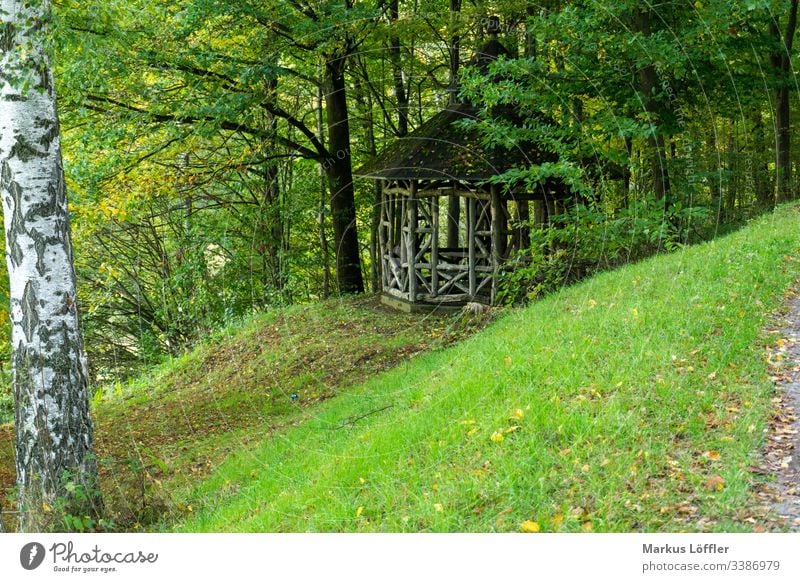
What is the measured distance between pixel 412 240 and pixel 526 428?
10.9 meters

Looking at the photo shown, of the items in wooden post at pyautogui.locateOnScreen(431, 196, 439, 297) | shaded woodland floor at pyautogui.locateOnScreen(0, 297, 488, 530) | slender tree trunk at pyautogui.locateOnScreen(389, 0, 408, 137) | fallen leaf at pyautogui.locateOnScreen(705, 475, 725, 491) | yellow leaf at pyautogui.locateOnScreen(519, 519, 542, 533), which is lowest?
shaded woodland floor at pyautogui.locateOnScreen(0, 297, 488, 530)

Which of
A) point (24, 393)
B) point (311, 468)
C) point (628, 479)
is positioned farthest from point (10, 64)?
point (628, 479)

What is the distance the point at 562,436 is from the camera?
580 cm

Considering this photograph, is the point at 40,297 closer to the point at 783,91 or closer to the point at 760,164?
the point at 783,91

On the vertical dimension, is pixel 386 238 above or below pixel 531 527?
above

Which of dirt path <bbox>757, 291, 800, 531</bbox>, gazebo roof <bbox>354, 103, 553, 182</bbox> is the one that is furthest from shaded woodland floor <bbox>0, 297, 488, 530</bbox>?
dirt path <bbox>757, 291, 800, 531</bbox>

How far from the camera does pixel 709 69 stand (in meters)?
14.3

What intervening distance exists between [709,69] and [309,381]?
8.97 m

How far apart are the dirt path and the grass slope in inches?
4.4

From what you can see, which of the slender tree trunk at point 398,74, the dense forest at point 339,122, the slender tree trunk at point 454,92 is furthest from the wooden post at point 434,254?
the slender tree trunk at point 398,74

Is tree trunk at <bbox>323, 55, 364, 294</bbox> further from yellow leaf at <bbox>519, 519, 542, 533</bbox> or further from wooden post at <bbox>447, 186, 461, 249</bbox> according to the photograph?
yellow leaf at <bbox>519, 519, 542, 533</bbox>

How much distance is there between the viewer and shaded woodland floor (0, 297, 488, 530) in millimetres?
8820

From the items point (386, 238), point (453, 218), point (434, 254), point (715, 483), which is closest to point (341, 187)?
point (386, 238)
